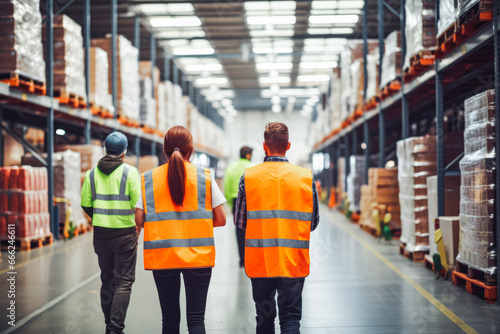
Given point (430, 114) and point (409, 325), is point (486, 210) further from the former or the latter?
point (430, 114)

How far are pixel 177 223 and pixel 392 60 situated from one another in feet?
25.0

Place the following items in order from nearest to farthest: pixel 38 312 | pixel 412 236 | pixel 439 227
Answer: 1. pixel 38 312
2. pixel 439 227
3. pixel 412 236

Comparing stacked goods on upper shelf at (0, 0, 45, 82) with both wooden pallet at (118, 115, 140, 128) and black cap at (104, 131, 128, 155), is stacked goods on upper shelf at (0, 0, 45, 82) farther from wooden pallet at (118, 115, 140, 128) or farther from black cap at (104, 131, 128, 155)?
black cap at (104, 131, 128, 155)

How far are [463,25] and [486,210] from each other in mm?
2073

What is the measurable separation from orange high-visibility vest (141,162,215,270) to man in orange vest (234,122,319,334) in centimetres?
24

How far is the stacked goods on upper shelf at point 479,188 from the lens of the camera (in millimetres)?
5207

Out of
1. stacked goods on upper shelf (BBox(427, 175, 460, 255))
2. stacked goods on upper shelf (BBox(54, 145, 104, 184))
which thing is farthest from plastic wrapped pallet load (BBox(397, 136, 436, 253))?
stacked goods on upper shelf (BBox(54, 145, 104, 184))

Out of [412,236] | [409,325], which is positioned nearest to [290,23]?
[412,236]

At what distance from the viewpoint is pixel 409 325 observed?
172 inches

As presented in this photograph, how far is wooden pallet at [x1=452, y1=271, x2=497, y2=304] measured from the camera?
511cm

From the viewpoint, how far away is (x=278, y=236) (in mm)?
3016

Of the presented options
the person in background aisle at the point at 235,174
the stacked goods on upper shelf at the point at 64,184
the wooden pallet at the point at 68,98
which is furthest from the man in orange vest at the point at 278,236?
the stacked goods on upper shelf at the point at 64,184

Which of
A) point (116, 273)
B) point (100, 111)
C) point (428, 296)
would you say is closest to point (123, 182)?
point (116, 273)

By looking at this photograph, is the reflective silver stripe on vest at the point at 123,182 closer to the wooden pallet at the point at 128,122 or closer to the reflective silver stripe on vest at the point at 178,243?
the reflective silver stripe on vest at the point at 178,243
